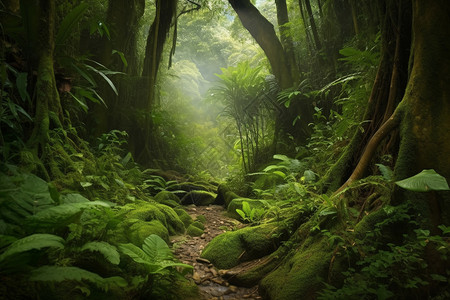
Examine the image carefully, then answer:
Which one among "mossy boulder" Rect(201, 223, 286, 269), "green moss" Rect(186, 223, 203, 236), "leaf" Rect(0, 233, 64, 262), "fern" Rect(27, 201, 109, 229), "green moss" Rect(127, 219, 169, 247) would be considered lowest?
"green moss" Rect(186, 223, 203, 236)

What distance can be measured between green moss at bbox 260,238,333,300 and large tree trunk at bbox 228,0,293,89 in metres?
4.57

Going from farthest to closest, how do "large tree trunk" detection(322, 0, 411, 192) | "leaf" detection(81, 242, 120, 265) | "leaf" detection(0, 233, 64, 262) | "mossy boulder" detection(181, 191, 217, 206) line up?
"mossy boulder" detection(181, 191, 217, 206) → "large tree trunk" detection(322, 0, 411, 192) → "leaf" detection(81, 242, 120, 265) → "leaf" detection(0, 233, 64, 262)

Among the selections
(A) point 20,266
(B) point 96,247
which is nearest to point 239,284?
(B) point 96,247

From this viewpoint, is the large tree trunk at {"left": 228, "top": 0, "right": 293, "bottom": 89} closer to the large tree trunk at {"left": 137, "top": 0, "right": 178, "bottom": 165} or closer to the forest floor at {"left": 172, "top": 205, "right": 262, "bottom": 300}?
the large tree trunk at {"left": 137, "top": 0, "right": 178, "bottom": 165}

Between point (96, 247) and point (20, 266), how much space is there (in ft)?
→ 1.17

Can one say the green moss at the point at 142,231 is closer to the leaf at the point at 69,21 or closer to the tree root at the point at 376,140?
the tree root at the point at 376,140

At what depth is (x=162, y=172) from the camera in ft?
19.0

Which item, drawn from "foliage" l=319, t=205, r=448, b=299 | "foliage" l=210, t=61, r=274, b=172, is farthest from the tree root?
"foliage" l=210, t=61, r=274, b=172

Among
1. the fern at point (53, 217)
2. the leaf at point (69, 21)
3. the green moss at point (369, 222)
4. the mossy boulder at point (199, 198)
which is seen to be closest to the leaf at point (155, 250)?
the fern at point (53, 217)

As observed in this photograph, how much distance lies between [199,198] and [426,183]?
4.74 meters

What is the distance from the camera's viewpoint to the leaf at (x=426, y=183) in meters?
1.32

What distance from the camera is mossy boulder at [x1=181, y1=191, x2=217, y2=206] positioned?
551 cm

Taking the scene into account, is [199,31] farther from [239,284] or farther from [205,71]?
[239,284]

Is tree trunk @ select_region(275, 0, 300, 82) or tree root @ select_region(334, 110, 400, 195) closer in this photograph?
tree root @ select_region(334, 110, 400, 195)
